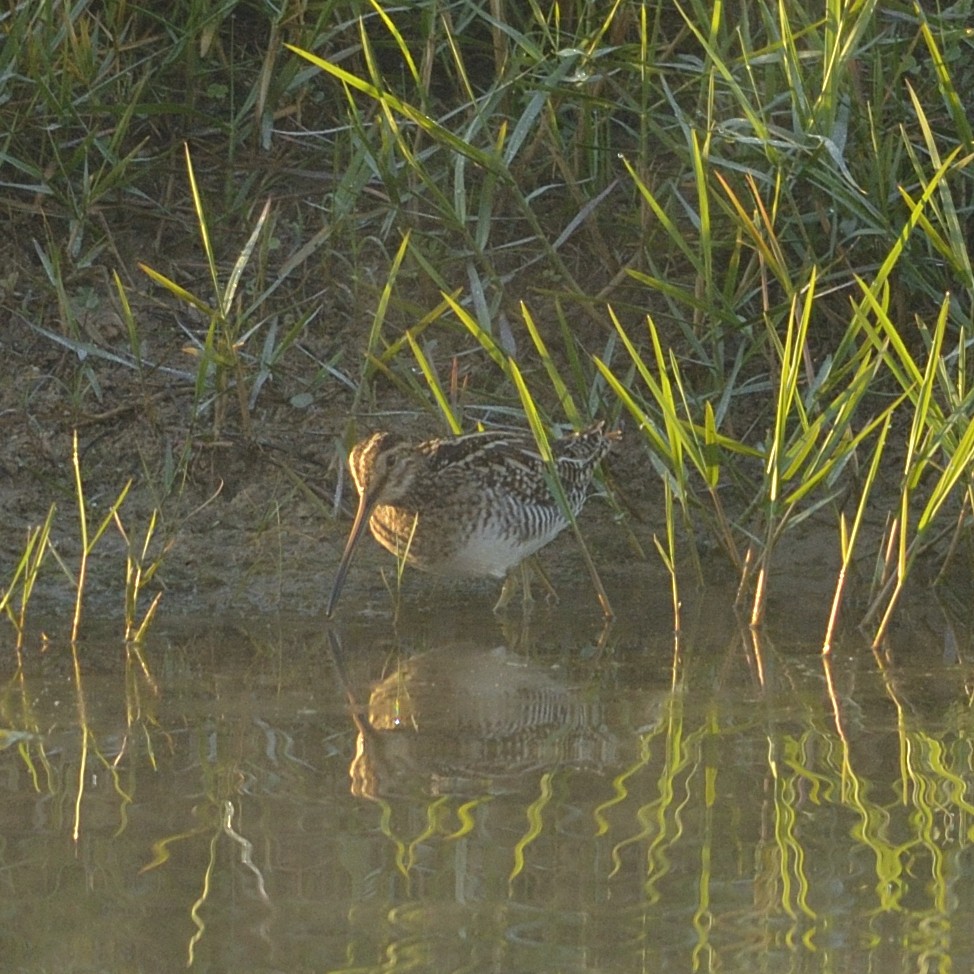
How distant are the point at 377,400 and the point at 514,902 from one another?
10.7ft

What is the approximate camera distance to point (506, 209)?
20.3ft

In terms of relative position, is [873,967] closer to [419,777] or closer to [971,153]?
[419,777]

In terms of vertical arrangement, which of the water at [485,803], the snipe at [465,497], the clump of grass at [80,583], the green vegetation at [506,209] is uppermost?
the green vegetation at [506,209]

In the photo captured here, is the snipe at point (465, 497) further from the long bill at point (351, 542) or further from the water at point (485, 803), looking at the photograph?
the water at point (485, 803)

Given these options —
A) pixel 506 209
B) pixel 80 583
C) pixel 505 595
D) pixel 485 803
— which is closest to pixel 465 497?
pixel 505 595

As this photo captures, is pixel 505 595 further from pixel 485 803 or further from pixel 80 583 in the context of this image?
pixel 485 803

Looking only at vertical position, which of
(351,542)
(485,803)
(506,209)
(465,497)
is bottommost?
(485,803)

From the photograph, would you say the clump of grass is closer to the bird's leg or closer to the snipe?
the snipe

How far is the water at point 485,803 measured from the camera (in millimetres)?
2699

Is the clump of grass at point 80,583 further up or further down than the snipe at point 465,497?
further down

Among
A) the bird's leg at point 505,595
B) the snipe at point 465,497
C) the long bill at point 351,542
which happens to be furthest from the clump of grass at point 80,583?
the bird's leg at point 505,595

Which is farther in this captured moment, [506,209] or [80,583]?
[506,209]

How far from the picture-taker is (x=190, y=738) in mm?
3789

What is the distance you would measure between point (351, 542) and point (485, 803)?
5.96ft
